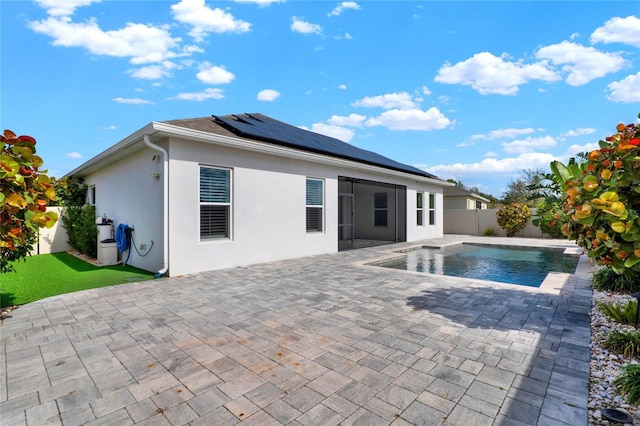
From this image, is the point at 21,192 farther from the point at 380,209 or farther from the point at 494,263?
the point at 380,209

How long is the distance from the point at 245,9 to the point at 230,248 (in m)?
6.41

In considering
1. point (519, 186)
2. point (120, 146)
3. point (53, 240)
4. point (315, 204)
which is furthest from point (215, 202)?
point (519, 186)

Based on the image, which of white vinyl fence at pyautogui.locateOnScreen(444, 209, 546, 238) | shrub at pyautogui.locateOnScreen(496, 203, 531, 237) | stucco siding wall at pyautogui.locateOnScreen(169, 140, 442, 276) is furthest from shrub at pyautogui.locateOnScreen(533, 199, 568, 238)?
white vinyl fence at pyautogui.locateOnScreen(444, 209, 546, 238)

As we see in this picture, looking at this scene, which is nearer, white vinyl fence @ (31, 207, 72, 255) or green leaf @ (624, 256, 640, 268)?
green leaf @ (624, 256, 640, 268)

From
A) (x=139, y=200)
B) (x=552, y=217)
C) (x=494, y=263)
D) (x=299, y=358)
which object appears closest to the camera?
(x=299, y=358)

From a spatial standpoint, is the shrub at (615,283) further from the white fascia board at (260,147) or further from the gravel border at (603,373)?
the white fascia board at (260,147)

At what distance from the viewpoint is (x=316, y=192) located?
33.5 feet

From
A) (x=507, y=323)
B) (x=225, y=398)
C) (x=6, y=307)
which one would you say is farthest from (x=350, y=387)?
(x=6, y=307)

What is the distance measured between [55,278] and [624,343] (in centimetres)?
992

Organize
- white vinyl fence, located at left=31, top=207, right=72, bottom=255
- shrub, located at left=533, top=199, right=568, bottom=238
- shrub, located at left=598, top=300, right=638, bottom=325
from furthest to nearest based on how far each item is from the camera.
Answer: white vinyl fence, located at left=31, top=207, right=72, bottom=255 → shrub, located at left=598, top=300, right=638, bottom=325 → shrub, located at left=533, top=199, right=568, bottom=238

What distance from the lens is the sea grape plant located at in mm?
2393

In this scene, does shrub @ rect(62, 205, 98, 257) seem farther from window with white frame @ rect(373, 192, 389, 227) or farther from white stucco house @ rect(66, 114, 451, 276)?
window with white frame @ rect(373, 192, 389, 227)

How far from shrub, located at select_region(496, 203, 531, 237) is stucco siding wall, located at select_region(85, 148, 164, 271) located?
1834 cm

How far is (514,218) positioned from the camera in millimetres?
17469
